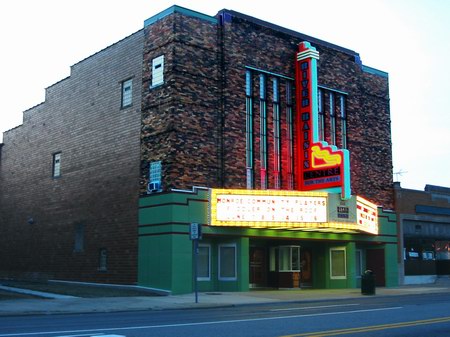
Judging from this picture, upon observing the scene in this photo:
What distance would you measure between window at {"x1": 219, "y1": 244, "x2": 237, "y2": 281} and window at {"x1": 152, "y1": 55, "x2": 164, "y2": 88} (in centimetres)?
860

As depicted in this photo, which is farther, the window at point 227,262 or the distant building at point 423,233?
the distant building at point 423,233

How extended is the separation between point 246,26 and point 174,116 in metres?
7.07

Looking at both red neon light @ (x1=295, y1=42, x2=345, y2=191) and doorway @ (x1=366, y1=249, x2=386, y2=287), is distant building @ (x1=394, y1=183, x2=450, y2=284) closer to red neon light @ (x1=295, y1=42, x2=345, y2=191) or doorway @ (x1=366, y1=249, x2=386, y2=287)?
doorway @ (x1=366, y1=249, x2=386, y2=287)

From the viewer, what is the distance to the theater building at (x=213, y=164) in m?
29.3

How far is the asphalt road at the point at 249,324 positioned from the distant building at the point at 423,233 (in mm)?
22153

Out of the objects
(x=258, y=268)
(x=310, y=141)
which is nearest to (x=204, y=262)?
(x=258, y=268)

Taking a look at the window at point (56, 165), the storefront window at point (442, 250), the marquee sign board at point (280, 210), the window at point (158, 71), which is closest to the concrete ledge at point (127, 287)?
the marquee sign board at point (280, 210)

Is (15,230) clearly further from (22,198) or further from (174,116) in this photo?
(174,116)

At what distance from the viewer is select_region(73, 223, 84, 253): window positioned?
34.7 m

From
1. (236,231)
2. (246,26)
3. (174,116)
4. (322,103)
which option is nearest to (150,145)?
(174,116)

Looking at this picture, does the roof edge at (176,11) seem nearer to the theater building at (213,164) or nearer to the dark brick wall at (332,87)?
the theater building at (213,164)

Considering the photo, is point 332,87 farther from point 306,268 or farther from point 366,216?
point 306,268

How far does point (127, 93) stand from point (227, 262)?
10.2 meters

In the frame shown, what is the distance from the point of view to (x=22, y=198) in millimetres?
41344
